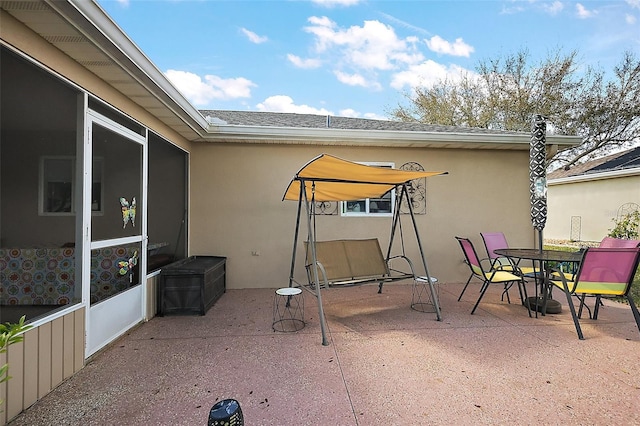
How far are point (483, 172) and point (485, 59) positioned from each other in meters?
11.4

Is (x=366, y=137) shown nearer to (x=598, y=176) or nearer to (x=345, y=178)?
(x=345, y=178)

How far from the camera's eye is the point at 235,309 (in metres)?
4.60

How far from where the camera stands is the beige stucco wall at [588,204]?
1057 cm

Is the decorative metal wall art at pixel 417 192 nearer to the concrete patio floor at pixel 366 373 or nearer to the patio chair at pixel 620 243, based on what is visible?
the concrete patio floor at pixel 366 373

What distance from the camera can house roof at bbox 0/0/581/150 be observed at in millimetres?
2098

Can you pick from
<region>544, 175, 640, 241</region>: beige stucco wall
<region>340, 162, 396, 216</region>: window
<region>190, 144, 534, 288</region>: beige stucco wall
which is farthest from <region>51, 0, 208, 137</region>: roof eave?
<region>544, 175, 640, 241</region>: beige stucco wall

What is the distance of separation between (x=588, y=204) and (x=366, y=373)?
13.3m

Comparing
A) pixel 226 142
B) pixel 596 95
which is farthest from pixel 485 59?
pixel 226 142

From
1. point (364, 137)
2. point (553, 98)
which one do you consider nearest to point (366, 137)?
point (364, 137)

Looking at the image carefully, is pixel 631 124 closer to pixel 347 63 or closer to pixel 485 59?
pixel 485 59

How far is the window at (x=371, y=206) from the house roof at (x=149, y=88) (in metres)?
1.01

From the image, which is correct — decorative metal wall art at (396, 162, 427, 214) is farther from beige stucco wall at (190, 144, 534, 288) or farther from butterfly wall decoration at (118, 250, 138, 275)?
butterfly wall decoration at (118, 250, 138, 275)

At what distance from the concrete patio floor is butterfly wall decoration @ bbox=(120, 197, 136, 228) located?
124cm

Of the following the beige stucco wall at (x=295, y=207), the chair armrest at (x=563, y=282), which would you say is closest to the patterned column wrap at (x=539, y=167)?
the chair armrest at (x=563, y=282)
